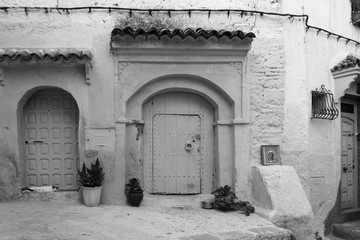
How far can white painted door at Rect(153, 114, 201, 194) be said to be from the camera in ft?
21.4

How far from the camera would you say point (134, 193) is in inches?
229

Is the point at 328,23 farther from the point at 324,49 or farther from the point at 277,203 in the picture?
the point at 277,203

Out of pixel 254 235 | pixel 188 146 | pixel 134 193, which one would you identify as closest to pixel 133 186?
pixel 134 193

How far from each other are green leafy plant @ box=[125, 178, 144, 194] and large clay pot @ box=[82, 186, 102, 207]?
1.69 ft

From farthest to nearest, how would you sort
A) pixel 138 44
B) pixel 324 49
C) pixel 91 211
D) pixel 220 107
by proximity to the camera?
pixel 324 49, pixel 220 107, pixel 138 44, pixel 91 211

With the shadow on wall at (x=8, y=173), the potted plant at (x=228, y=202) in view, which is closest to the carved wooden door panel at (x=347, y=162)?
the potted plant at (x=228, y=202)

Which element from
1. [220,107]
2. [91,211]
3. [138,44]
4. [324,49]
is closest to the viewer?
[91,211]

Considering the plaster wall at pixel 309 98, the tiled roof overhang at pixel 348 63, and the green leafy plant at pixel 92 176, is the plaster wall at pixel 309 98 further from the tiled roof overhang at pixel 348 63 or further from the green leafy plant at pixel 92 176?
the green leafy plant at pixel 92 176

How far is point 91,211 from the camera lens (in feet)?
17.7

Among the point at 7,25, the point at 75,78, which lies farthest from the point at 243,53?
the point at 7,25

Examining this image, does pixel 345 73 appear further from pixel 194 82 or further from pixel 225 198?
pixel 225 198

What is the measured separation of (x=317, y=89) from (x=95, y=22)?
15.0ft

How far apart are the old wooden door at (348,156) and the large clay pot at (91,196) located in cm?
567

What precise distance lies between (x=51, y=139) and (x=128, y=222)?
8.16 ft
